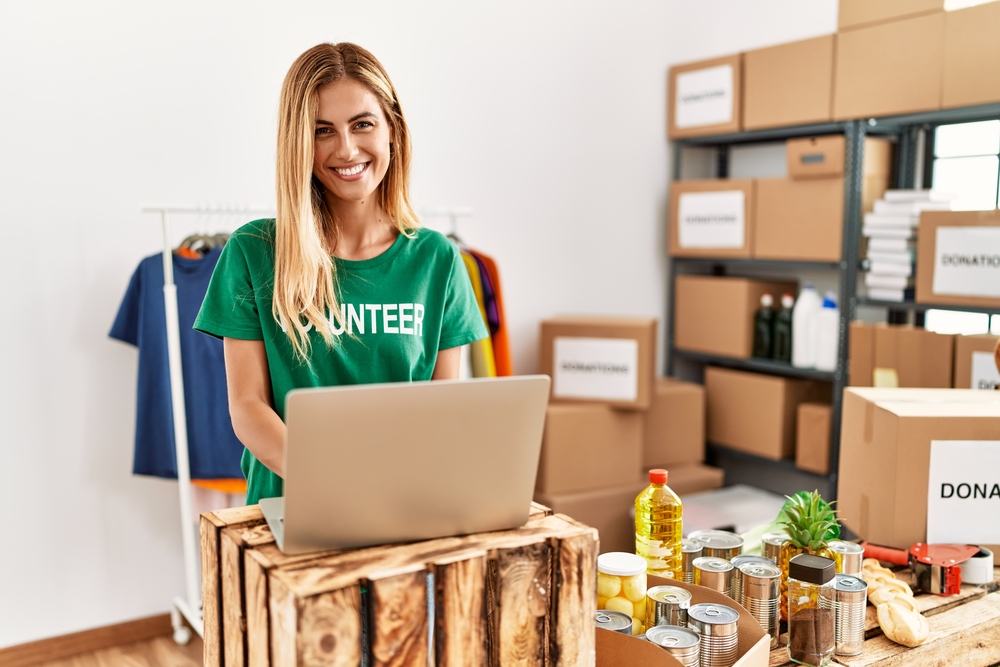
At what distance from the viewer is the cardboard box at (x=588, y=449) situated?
122 inches

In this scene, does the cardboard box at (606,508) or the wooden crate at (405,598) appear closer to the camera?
the wooden crate at (405,598)

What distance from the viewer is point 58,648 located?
2.67 meters

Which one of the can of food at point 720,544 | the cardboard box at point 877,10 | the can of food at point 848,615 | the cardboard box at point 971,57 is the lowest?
the can of food at point 848,615

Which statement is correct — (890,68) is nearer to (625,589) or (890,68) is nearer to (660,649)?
(625,589)

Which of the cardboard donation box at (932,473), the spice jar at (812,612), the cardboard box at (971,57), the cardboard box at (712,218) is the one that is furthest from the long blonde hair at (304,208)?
the cardboard box at (712,218)

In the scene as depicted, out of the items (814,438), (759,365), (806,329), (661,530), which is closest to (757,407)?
(759,365)

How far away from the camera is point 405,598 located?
2.90ft

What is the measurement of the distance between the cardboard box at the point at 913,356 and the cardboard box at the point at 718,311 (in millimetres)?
605

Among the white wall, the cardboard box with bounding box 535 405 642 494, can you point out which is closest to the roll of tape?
the cardboard box with bounding box 535 405 642 494

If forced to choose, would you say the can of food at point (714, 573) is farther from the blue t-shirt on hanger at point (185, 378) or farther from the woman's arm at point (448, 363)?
the blue t-shirt on hanger at point (185, 378)

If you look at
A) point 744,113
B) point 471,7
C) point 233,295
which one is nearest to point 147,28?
point 471,7

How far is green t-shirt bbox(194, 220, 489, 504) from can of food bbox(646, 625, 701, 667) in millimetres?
554

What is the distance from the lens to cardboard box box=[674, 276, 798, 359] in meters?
3.43

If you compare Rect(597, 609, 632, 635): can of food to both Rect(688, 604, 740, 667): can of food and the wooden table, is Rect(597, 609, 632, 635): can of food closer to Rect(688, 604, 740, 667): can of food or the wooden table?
Rect(688, 604, 740, 667): can of food
